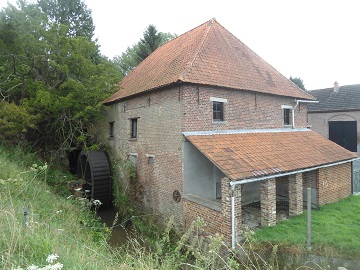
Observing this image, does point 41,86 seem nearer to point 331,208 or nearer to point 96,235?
point 96,235

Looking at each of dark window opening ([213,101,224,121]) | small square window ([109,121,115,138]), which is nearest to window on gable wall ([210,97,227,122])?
dark window opening ([213,101,224,121])

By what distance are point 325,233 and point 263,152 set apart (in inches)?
119

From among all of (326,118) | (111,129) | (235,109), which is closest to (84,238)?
(235,109)

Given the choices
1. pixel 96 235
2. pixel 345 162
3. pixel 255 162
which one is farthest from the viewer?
pixel 345 162

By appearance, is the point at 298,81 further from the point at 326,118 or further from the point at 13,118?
the point at 13,118

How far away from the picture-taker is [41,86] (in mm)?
12062

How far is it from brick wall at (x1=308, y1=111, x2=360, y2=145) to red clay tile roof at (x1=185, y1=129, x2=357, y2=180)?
11.5 meters

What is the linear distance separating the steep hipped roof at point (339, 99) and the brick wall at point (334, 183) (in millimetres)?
11967

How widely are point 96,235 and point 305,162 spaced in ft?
23.9

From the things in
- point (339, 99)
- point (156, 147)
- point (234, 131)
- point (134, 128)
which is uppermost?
point (339, 99)

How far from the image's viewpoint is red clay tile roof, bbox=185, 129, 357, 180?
7.71 m

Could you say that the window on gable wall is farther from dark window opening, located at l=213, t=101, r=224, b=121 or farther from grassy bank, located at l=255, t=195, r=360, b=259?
grassy bank, located at l=255, t=195, r=360, b=259

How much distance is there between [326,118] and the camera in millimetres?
22484

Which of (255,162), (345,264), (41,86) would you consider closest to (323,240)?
(345,264)
